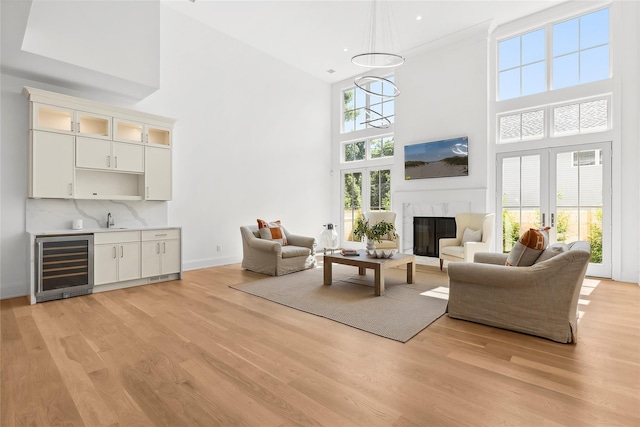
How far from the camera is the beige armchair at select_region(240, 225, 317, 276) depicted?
17.4 feet

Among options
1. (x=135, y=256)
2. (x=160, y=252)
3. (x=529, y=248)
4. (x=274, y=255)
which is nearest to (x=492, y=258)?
(x=529, y=248)

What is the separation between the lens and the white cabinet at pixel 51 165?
4.02 meters

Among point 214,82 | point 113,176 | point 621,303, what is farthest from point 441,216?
point 113,176

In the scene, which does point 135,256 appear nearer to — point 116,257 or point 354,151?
point 116,257

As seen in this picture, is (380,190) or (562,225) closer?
(562,225)

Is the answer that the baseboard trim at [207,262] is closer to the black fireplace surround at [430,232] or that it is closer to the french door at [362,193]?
the french door at [362,193]

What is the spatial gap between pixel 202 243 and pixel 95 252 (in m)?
1.94

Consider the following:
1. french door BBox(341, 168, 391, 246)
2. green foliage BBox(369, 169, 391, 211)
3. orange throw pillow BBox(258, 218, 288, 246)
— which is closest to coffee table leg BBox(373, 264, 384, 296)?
orange throw pillow BBox(258, 218, 288, 246)

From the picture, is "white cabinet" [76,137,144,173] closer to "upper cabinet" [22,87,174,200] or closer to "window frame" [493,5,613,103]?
"upper cabinet" [22,87,174,200]

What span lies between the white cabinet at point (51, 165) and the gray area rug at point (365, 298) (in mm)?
2634

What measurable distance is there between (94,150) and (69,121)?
0.46 metres

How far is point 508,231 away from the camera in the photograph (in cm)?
595

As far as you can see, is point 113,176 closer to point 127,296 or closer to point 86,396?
point 127,296

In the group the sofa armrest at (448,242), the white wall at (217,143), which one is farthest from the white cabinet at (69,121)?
the sofa armrest at (448,242)
